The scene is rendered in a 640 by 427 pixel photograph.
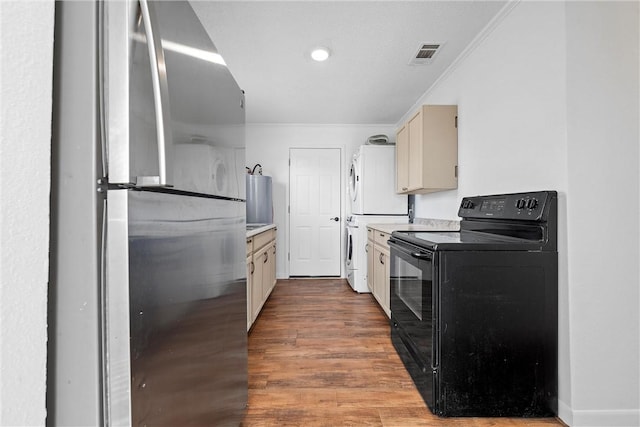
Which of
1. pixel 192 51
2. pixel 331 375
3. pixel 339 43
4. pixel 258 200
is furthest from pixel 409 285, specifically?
pixel 258 200

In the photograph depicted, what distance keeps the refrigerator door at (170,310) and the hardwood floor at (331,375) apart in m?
0.54

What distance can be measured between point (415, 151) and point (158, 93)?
293cm

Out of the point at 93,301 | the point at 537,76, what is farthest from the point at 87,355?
Answer: the point at 537,76

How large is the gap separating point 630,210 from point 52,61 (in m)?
2.20

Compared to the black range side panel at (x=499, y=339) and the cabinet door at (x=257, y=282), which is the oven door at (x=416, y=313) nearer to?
the black range side panel at (x=499, y=339)

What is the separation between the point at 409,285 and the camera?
2.14 metres

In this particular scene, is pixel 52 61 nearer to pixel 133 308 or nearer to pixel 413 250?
pixel 133 308

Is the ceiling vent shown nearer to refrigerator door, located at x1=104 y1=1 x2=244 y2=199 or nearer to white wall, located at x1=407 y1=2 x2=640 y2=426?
white wall, located at x1=407 y1=2 x2=640 y2=426

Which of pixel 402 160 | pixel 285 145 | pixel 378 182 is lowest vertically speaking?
pixel 378 182

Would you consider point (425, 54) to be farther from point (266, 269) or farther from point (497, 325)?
point (266, 269)

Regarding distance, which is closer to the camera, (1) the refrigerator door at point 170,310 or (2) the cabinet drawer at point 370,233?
(1) the refrigerator door at point 170,310

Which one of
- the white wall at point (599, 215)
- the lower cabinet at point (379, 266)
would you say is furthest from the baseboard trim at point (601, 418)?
the lower cabinet at point (379, 266)

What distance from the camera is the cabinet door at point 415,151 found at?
3.16m

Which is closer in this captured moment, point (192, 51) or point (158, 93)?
point (158, 93)
